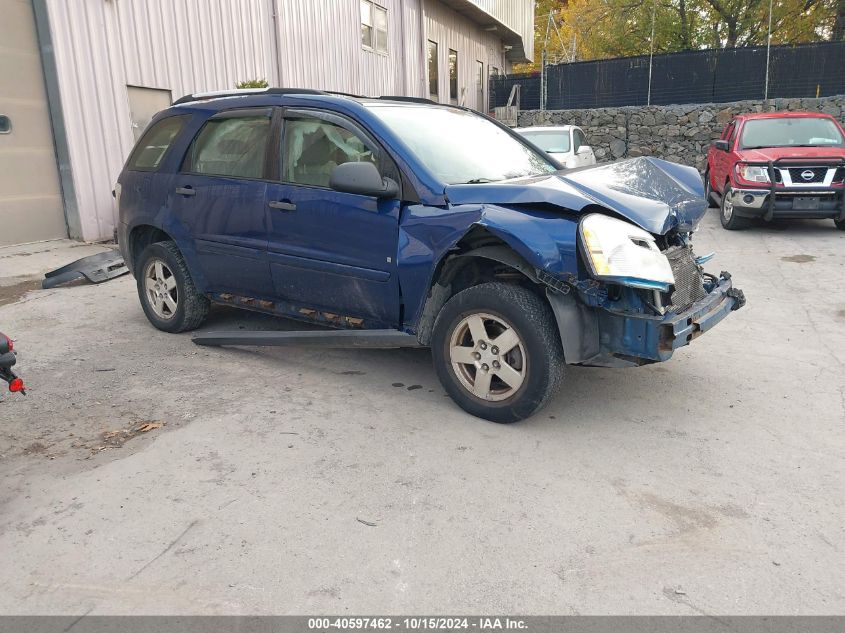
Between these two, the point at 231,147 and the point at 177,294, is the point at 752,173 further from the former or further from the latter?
the point at 177,294

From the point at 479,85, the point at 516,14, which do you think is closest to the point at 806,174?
the point at 479,85

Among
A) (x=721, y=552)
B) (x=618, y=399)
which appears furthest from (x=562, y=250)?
(x=721, y=552)

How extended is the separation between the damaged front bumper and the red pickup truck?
23.9 ft

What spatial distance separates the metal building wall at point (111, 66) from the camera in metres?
9.29

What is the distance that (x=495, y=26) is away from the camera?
997 inches

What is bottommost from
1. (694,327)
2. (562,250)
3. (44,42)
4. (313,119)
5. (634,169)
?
(694,327)

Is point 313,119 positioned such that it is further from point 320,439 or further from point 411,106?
point 320,439

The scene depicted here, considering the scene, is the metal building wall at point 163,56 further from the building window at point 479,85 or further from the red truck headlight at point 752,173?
the building window at point 479,85

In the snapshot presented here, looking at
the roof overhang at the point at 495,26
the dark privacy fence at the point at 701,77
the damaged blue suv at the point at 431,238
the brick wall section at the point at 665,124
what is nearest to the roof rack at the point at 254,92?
the damaged blue suv at the point at 431,238

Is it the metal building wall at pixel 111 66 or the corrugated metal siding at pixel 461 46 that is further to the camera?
the corrugated metal siding at pixel 461 46

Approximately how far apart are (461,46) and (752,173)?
15.5m

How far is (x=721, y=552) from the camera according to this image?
2713 mm

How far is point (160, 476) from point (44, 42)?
8042mm
